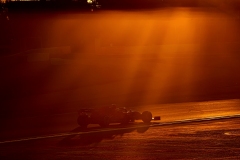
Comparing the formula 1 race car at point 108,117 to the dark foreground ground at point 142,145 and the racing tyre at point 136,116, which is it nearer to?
the racing tyre at point 136,116

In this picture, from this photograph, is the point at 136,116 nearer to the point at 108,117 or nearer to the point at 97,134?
the point at 108,117

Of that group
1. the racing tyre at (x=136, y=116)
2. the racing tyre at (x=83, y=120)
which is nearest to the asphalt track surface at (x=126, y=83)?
the racing tyre at (x=83, y=120)

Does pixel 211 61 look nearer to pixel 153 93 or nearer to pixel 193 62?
pixel 193 62

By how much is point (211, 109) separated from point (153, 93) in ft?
13.4

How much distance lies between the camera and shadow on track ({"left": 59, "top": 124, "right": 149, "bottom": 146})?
33.9 ft

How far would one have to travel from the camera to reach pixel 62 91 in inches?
754

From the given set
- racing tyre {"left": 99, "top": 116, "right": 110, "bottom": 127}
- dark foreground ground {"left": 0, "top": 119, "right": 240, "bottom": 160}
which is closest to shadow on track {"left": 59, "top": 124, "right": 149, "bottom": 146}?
dark foreground ground {"left": 0, "top": 119, "right": 240, "bottom": 160}

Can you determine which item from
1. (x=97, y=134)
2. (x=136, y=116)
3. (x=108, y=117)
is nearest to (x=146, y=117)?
(x=136, y=116)

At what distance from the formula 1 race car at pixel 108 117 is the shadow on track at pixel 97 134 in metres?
0.25

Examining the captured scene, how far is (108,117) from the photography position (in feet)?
41.3

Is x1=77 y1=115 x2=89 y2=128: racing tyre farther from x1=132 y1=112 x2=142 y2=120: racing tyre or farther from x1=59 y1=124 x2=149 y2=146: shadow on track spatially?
x1=132 y1=112 x2=142 y2=120: racing tyre

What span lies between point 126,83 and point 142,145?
11.4 meters

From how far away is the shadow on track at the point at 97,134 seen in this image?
10.3 metres

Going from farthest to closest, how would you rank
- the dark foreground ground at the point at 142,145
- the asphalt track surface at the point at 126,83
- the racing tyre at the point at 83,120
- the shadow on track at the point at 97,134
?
the racing tyre at the point at 83,120 < the shadow on track at the point at 97,134 < the asphalt track surface at the point at 126,83 < the dark foreground ground at the point at 142,145
